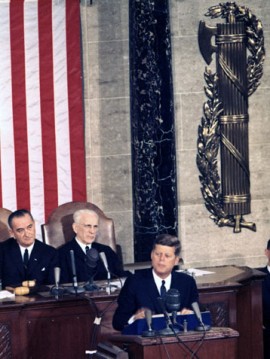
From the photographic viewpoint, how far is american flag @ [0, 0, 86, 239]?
448 inches

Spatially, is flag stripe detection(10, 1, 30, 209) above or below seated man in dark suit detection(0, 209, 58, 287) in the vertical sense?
above

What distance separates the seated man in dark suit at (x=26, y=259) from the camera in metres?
9.66

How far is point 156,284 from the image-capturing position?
8211 millimetres

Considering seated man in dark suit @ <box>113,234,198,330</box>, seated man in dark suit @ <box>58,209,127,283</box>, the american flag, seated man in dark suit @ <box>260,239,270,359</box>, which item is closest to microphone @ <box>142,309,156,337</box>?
seated man in dark suit @ <box>113,234,198,330</box>

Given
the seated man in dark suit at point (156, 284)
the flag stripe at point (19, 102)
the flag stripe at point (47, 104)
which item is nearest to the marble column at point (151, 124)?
the flag stripe at point (47, 104)

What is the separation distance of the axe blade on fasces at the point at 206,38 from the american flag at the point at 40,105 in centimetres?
141

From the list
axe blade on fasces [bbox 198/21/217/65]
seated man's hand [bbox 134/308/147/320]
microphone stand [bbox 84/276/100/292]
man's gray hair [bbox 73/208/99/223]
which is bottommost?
seated man's hand [bbox 134/308/147/320]

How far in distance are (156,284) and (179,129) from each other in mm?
4243

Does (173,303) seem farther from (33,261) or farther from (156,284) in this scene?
(33,261)

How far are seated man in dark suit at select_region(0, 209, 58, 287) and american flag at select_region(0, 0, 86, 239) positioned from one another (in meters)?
1.70

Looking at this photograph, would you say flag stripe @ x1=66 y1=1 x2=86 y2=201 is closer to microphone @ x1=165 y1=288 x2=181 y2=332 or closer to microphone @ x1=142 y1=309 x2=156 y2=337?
microphone @ x1=165 y1=288 x2=181 y2=332

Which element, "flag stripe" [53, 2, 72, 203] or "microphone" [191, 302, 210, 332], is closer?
"microphone" [191, 302, 210, 332]

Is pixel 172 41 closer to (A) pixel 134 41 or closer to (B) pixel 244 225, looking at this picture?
(A) pixel 134 41

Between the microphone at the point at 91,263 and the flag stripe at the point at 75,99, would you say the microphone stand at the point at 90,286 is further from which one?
the flag stripe at the point at 75,99
